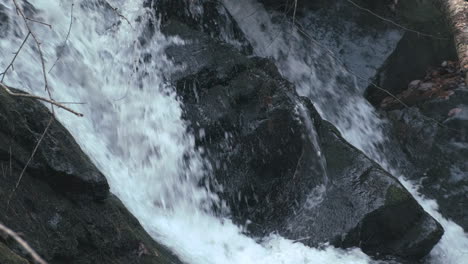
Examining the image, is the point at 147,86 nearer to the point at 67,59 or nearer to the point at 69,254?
the point at 67,59

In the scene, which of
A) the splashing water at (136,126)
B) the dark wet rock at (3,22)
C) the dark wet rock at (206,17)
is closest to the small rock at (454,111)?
the dark wet rock at (206,17)

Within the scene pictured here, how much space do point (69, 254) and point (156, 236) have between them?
1386 mm

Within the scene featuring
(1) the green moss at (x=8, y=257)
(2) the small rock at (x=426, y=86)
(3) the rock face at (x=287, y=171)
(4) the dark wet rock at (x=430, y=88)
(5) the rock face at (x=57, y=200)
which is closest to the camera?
(1) the green moss at (x=8, y=257)

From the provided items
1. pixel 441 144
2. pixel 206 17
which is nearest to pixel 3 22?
pixel 206 17

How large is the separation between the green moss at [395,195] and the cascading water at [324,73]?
4.83ft

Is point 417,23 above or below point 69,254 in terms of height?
above

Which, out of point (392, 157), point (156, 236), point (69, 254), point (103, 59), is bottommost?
point (69, 254)

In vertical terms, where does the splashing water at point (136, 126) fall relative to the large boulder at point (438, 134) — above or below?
below

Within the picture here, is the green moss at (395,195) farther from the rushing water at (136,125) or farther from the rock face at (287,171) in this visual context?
the rushing water at (136,125)

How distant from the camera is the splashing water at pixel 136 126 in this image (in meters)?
4.57

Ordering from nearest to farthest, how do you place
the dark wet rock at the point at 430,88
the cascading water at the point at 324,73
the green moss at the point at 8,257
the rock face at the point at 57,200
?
the green moss at the point at 8,257 → the rock face at the point at 57,200 → the cascading water at the point at 324,73 → the dark wet rock at the point at 430,88

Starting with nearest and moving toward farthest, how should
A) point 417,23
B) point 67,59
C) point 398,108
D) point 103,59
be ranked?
point 67,59, point 103,59, point 398,108, point 417,23

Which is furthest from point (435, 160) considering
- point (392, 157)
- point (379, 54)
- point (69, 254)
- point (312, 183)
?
point (69, 254)

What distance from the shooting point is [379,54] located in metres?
7.59
